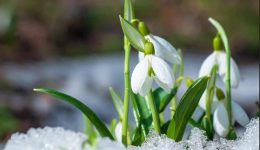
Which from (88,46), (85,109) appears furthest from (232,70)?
(88,46)

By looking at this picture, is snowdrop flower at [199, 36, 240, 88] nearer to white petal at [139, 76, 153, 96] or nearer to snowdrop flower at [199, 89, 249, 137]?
snowdrop flower at [199, 89, 249, 137]

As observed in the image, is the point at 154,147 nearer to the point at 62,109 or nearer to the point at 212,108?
the point at 212,108

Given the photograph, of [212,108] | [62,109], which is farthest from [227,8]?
[212,108]

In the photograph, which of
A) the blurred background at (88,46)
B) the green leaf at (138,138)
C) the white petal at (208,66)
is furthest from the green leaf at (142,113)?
the blurred background at (88,46)

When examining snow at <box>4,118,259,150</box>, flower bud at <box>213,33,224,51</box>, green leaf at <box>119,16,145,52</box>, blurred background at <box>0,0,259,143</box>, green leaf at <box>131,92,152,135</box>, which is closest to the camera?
snow at <box>4,118,259,150</box>

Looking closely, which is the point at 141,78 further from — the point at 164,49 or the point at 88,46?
the point at 88,46

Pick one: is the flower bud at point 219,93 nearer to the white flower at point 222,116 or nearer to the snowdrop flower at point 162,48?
the white flower at point 222,116

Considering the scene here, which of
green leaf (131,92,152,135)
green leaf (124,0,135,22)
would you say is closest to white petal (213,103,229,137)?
green leaf (131,92,152,135)
